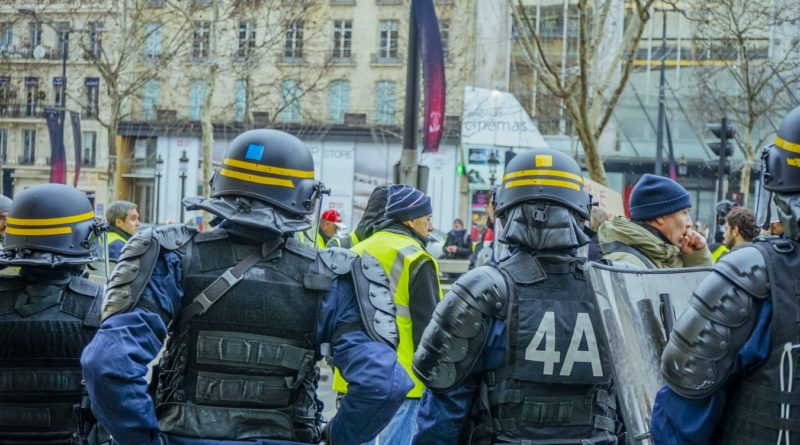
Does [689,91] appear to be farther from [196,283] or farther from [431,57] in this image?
[196,283]

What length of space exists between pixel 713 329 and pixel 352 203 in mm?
41546

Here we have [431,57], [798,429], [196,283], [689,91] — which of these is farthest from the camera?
[689,91]

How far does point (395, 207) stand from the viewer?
6082mm

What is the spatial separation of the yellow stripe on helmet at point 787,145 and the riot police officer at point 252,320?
1331 millimetres

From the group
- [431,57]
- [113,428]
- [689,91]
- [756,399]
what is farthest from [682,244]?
[689,91]

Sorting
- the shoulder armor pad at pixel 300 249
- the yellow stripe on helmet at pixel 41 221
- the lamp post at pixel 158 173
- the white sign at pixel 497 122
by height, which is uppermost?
the white sign at pixel 497 122

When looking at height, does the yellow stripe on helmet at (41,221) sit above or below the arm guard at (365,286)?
above

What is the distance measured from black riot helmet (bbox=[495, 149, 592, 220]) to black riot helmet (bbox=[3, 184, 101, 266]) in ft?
6.00

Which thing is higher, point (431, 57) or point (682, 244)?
point (431, 57)

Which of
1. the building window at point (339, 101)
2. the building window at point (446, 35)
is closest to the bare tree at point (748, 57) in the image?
the building window at point (446, 35)

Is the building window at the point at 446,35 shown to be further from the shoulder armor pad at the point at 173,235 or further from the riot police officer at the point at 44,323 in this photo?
the shoulder armor pad at the point at 173,235

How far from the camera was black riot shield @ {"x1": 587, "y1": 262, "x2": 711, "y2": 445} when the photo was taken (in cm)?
345

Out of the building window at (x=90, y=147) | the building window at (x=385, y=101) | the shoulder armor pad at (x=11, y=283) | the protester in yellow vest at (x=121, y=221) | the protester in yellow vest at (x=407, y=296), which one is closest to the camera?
the shoulder armor pad at (x=11, y=283)

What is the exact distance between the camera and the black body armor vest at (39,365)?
4.41 m
